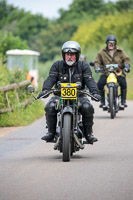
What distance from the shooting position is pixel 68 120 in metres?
9.62

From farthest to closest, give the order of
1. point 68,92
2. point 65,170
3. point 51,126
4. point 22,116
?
point 22,116 → point 51,126 → point 68,92 → point 65,170

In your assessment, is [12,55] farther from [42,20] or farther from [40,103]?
[42,20]

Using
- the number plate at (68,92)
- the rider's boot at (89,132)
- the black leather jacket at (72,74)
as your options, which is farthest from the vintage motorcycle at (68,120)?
the black leather jacket at (72,74)

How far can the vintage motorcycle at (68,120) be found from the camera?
31.4 ft

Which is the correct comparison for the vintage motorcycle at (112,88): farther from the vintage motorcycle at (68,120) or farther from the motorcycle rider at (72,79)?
the vintage motorcycle at (68,120)

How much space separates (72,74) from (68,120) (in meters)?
1.06

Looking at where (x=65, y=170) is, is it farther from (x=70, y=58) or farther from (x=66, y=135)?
(x=70, y=58)

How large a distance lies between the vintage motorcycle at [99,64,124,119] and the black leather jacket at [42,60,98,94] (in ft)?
23.9

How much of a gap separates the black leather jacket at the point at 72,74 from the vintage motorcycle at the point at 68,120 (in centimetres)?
35

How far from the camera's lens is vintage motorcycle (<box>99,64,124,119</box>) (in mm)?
17859

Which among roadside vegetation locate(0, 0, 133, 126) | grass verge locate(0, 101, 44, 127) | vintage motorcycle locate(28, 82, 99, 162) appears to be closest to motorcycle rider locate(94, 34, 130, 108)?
grass verge locate(0, 101, 44, 127)

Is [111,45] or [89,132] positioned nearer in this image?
[89,132]

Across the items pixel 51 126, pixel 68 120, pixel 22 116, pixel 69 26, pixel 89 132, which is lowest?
pixel 22 116

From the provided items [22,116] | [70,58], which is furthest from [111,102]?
[70,58]
